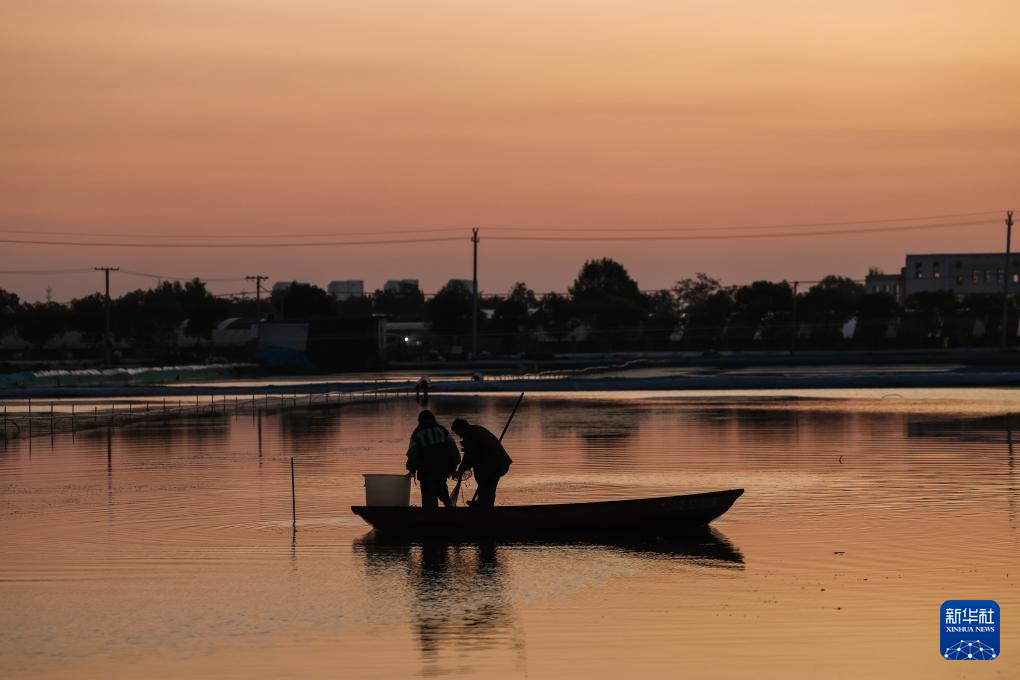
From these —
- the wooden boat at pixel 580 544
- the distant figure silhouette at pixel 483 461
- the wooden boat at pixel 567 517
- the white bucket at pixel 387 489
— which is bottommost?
the wooden boat at pixel 580 544

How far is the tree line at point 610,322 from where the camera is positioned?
137 meters

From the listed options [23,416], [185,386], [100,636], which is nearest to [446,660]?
[100,636]

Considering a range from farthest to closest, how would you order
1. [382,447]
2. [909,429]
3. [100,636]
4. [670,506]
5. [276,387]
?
1. [276,387]
2. [909,429]
3. [382,447]
4. [670,506]
5. [100,636]

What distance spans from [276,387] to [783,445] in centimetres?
4661

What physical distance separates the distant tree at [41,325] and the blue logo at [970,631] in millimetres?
183375

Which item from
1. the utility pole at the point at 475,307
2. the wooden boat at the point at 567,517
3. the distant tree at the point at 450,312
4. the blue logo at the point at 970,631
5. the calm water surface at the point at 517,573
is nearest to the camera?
the blue logo at the point at 970,631

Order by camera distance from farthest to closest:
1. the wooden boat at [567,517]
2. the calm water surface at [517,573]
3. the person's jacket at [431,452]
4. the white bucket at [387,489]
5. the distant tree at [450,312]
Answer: the distant tree at [450,312] → the white bucket at [387,489] → the person's jacket at [431,452] → the wooden boat at [567,517] → the calm water surface at [517,573]

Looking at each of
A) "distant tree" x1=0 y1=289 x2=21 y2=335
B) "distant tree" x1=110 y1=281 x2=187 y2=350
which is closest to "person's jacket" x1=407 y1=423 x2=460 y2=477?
"distant tree" x1=110 y1=281 x2=187 y2=350

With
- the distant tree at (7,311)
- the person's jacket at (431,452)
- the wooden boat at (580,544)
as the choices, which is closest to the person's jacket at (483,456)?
the person's jacket at (431,452)

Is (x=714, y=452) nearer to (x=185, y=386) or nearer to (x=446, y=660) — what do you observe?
(x=446, y=660)

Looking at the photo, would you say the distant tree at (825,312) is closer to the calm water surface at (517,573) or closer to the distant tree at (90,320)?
the distant tree at (90,320)

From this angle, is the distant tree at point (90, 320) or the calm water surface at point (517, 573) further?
the distant tree at point (90, 320)

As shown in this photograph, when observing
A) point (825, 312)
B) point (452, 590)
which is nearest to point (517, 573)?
point (452, 590)

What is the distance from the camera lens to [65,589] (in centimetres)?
1852
